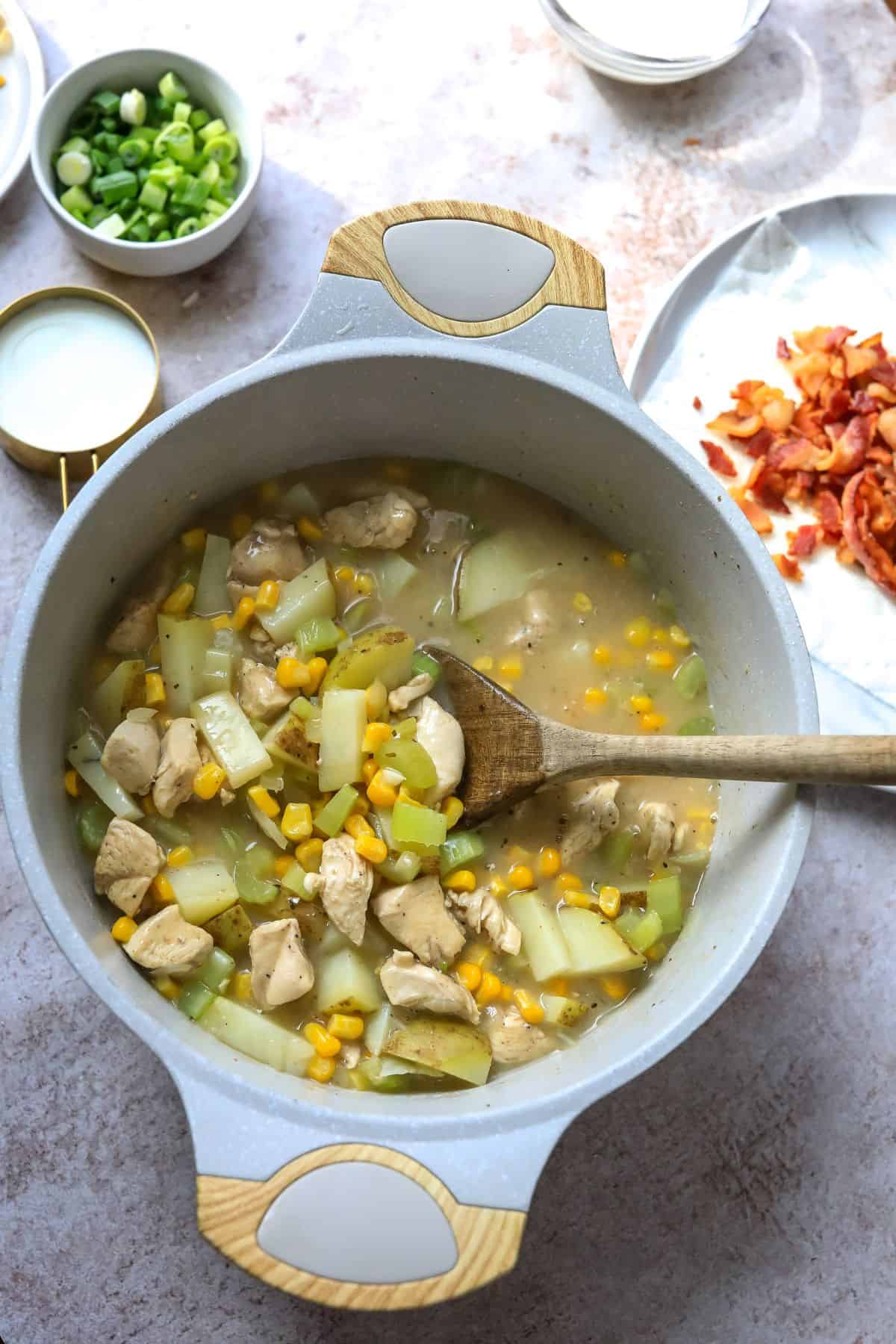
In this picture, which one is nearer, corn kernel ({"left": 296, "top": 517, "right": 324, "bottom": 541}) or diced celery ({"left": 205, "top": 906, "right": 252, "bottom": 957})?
diced celery ({"left": 205, "top": 906, "right": 252, "bottom": 957})

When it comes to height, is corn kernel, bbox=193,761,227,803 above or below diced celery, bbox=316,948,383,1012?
above

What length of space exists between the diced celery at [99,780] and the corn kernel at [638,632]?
3.27 feet

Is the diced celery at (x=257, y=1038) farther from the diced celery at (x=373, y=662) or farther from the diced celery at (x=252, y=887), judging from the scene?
the diced celery at (x=373, y=662)

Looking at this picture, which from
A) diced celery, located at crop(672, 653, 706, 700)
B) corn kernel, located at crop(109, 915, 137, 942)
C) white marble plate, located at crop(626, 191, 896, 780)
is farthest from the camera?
white marble plate, located at crop(626, 191, 896, 780)

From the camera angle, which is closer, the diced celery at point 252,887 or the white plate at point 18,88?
the diced celery at point 252,887

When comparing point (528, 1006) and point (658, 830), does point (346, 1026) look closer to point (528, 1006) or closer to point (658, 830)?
Answer: point (528, 1006)

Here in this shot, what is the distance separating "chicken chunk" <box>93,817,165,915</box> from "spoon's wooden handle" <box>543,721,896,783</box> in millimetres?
721

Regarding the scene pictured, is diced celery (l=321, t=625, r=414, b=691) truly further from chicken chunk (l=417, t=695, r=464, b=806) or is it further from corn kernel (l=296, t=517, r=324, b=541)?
corn kernel (l=296, t=517, r=324, b=541)

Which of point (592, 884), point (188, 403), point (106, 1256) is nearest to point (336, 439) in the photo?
point (188, 403)

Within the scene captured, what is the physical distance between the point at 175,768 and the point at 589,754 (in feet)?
2.39

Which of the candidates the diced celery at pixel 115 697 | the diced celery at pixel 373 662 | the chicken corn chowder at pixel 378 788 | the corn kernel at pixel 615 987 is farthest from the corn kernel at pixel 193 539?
the corn kernel at pixel 615 987

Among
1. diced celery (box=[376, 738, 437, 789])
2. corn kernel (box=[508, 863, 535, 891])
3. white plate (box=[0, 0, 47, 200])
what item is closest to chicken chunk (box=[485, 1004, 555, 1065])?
corn kernel (box=[508, 863, 535, 891])

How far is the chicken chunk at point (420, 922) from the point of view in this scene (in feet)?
6.91

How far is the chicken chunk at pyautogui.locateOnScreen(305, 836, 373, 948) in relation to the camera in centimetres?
207
